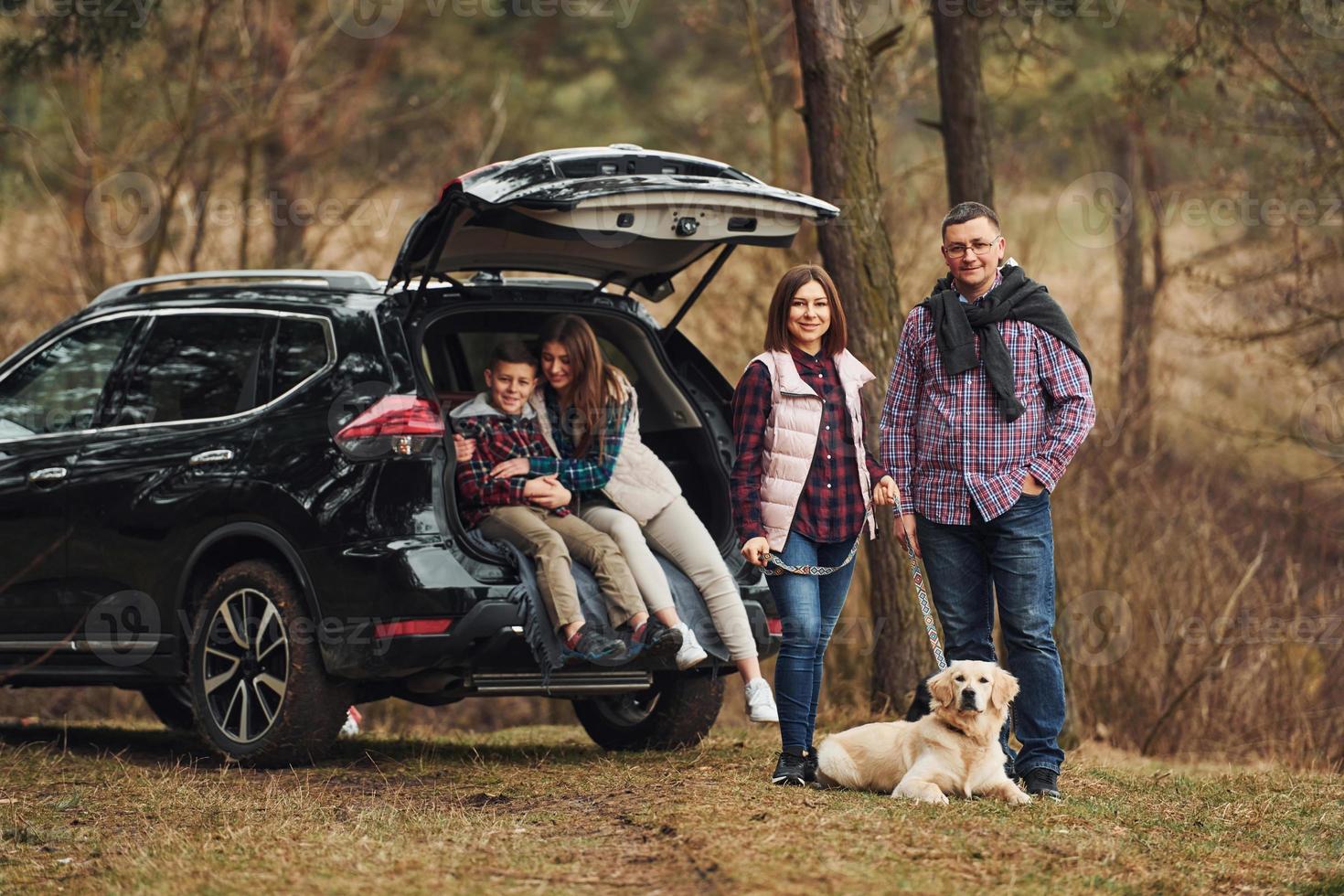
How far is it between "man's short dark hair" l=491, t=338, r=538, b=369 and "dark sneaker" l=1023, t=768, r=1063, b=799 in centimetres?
252

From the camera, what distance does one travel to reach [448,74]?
21.0 m

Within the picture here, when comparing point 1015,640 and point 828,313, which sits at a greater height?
point 828,313

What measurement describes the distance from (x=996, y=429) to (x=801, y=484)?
0.71 meters

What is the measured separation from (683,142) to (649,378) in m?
12.8

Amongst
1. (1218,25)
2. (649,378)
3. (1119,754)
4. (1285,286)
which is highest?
(1218,25)

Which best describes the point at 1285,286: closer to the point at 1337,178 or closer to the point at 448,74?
the point at 1337,178

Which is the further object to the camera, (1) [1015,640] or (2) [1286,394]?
(2) [1286,394]

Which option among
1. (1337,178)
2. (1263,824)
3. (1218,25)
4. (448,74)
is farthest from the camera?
(448,74)

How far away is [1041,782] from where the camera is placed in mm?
5848

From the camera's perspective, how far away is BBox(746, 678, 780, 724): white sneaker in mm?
6230

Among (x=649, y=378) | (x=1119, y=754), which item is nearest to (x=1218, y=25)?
(x=1119, y=754)
